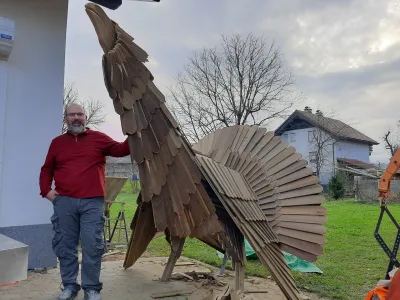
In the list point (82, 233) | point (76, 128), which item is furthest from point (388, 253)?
point (76, 128)

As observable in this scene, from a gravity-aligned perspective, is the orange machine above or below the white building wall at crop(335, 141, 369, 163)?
below

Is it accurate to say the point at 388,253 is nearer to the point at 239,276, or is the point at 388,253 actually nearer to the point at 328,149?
the point at 239,276

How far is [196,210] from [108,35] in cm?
119

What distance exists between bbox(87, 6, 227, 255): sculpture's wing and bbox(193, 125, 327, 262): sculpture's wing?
1011 millimetres

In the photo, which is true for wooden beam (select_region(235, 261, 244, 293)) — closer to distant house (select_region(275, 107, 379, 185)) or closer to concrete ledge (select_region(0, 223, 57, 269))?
concrete ledge (select_region(0, 223, 57, 269))

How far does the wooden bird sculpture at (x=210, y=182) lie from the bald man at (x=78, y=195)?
1.27 feet

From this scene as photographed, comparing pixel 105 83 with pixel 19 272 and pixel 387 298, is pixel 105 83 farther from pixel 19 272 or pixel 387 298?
pixel 387 298

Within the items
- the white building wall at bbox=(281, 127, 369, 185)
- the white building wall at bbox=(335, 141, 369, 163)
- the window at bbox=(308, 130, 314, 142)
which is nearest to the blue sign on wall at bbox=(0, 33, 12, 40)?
the white building wall at bbox=(281, 127, 369, 185)

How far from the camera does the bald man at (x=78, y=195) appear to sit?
2.86 metres

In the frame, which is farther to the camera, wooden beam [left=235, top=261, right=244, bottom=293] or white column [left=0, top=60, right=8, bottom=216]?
white column [left=0, top=60, right=8, bottom=216]

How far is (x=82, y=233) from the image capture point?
2.86 meters

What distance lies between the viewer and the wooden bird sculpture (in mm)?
2314

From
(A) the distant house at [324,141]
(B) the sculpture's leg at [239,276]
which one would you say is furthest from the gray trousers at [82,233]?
(A) the distant house at [324,141]

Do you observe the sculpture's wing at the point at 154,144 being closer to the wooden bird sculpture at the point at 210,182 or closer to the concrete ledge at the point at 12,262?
the wooden bird sculpture at the point at 210,182
